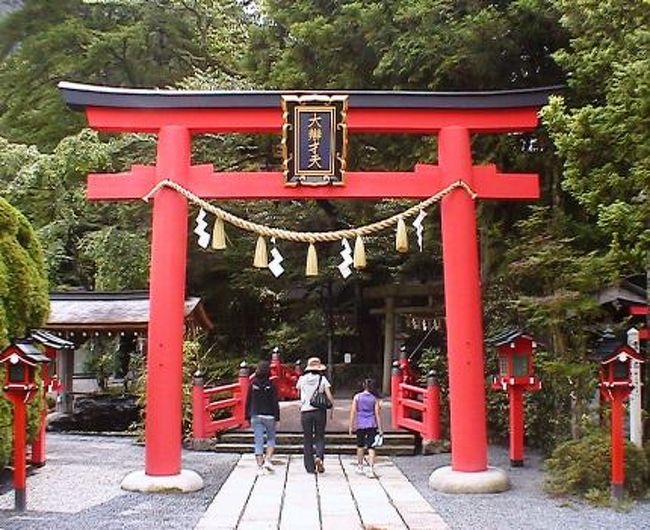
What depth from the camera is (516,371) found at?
11.7 meters

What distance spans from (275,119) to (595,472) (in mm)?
5972

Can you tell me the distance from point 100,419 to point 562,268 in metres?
12.0

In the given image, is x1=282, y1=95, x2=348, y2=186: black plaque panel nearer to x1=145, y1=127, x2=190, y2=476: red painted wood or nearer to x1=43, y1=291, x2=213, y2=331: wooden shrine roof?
x1=145, y1=127, x2=190, y2=476: red painted wood

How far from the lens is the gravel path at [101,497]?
8164mm

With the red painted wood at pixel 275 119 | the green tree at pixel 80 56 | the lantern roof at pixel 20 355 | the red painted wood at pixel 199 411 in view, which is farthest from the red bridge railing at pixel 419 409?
the green tree at pixel 80 56

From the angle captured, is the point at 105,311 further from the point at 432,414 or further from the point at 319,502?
the point at 319,502

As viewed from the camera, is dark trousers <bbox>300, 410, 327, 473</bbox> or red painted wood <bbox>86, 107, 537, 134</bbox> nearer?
red painted wood <bbox>86, 107, 537, 134</bbox>

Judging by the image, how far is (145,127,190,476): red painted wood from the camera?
32.7 feet

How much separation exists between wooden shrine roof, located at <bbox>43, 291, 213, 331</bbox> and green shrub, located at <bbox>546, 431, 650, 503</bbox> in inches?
394

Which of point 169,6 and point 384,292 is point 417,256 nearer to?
point 384,292


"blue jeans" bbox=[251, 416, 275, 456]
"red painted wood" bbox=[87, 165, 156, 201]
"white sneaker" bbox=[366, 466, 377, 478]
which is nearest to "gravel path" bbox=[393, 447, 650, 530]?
"white sneaker" bbox=[366, 466, 377, 478]

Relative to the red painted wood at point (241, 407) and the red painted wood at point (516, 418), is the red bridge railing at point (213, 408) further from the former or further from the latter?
the red painted wood at point (516, 418)

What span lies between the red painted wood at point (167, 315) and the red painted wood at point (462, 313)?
347cm

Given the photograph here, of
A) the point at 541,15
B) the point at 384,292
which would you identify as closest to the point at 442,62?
the point at 541,15
